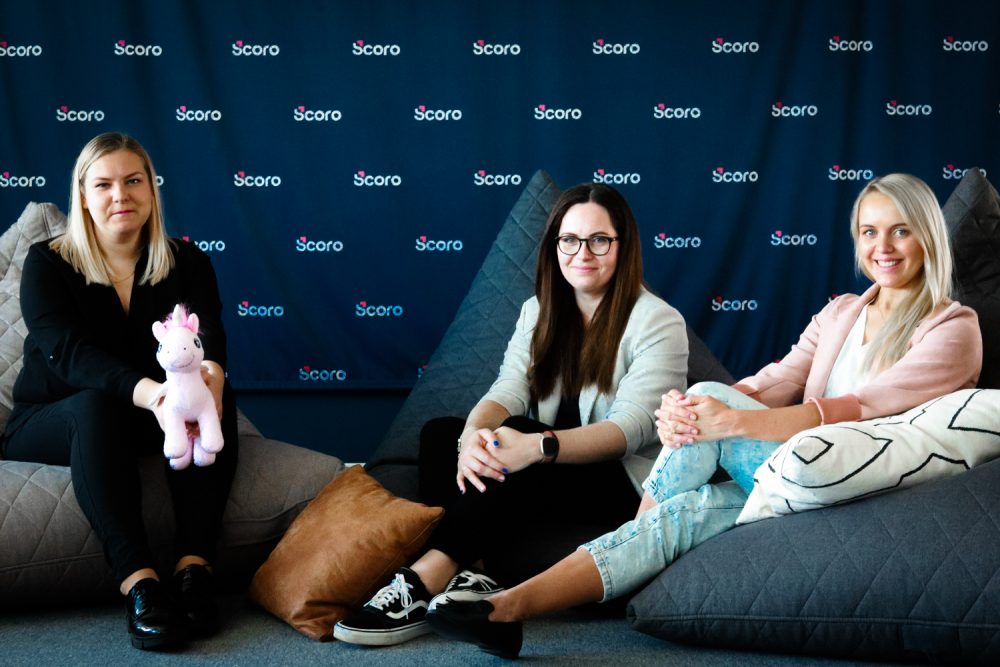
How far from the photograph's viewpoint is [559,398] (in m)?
2.36

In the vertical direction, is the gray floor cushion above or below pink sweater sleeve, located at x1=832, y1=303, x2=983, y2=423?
below

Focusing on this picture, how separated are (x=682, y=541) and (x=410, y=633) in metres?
0.54

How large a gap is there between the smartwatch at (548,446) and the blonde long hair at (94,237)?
0.97 meters

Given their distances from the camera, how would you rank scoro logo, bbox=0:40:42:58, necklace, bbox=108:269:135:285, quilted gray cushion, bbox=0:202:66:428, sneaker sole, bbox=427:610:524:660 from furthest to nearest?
scoro logo, bbox=0:40:42:58, quilted gray cushion, bbox=0:202:66:428, necklace, bbox=108:269:135:285, sneaker sole, bbox=427:610:524:660

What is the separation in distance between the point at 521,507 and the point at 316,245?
1.71 m

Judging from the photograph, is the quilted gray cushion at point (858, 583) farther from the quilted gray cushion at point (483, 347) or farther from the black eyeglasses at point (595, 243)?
the quilted gray cushion at point (483, 347)

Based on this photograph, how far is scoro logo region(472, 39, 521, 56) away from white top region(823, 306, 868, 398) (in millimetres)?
1774

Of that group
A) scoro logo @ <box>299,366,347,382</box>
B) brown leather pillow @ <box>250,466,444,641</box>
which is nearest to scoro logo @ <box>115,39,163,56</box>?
scoro logo @ <box>299,366,347,382</box>

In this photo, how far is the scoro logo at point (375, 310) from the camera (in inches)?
140

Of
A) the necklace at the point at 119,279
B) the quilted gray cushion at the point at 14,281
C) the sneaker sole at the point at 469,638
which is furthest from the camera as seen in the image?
the quilted gray cushion at the point at 14,281

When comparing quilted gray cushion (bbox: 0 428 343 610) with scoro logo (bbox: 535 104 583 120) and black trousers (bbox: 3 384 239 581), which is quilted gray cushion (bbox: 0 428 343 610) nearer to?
black trousers (bbox: 3 384 239 581)

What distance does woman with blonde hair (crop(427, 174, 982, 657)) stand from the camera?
74.1 inches

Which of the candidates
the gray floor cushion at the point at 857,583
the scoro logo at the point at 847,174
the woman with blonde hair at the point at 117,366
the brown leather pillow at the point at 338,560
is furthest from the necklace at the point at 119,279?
the scoro logo at the point at 847,174

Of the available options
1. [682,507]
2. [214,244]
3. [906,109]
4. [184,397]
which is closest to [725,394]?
[682,507]
